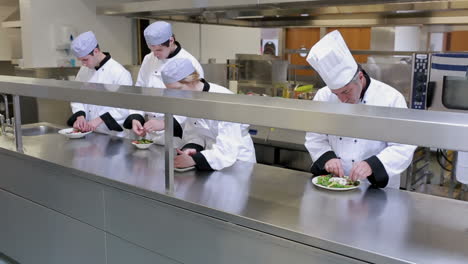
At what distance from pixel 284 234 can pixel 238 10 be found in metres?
1.84

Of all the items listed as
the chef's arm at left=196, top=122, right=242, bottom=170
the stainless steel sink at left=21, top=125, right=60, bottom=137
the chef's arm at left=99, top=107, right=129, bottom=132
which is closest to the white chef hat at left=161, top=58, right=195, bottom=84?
the chef's arm at left=196, top=122, right=242, bottom=170

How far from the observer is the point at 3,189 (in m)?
2.33

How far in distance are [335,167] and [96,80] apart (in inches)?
70.8

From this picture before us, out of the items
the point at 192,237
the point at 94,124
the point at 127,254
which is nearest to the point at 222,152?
the point at 192,237

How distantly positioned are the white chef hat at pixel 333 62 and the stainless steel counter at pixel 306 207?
16.2 inches

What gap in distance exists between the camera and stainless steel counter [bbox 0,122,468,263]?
115 cm

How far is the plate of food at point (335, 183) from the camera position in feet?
5.15

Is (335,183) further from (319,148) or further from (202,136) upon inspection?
(202,136)

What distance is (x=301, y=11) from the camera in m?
2.87

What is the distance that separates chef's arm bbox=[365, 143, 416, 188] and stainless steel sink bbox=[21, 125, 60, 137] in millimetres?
2034

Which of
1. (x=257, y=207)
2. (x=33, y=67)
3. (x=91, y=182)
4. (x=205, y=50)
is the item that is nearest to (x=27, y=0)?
(x=33, y=67)

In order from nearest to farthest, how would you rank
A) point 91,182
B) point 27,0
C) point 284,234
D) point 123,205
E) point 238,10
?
point 284,234
point 123,205
point 91,182
point 238,10
point 27,0

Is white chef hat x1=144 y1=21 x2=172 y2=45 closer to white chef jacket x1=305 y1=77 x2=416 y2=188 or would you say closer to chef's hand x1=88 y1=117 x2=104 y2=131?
chef's hand x1=88 y1=117 x2=104 y2=131

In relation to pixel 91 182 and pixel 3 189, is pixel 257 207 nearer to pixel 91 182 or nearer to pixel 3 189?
pixel 91 182
